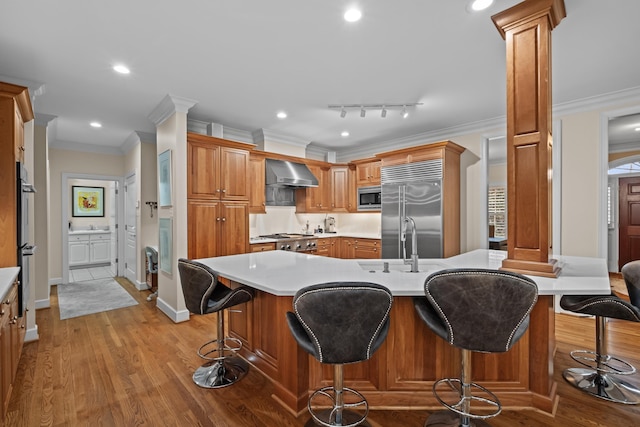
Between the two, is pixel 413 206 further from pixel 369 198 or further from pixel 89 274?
pixel 89 274

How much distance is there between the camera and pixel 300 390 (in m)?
2.02

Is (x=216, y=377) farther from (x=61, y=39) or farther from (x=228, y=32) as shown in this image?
(x=61, y=39)

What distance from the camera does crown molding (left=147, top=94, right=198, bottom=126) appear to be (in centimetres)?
353

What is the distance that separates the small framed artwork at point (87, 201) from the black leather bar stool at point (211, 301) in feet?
22.0

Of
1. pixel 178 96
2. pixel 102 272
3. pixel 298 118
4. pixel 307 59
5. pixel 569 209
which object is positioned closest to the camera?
pixel 307 59

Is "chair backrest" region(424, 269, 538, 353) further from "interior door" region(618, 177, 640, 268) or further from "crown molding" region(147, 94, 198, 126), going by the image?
"interior door" region(618, 177, 640, 268)

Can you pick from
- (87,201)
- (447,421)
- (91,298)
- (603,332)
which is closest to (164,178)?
(91,298)

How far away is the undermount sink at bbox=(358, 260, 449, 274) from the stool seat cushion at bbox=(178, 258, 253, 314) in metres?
0.97

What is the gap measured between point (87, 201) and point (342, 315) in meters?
8.17

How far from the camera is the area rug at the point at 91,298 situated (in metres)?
4.15

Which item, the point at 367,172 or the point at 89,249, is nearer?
the point at 367,172

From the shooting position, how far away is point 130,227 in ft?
18.9

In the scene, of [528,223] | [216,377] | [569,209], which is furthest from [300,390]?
[569,209]

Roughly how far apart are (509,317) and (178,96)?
145 inches
